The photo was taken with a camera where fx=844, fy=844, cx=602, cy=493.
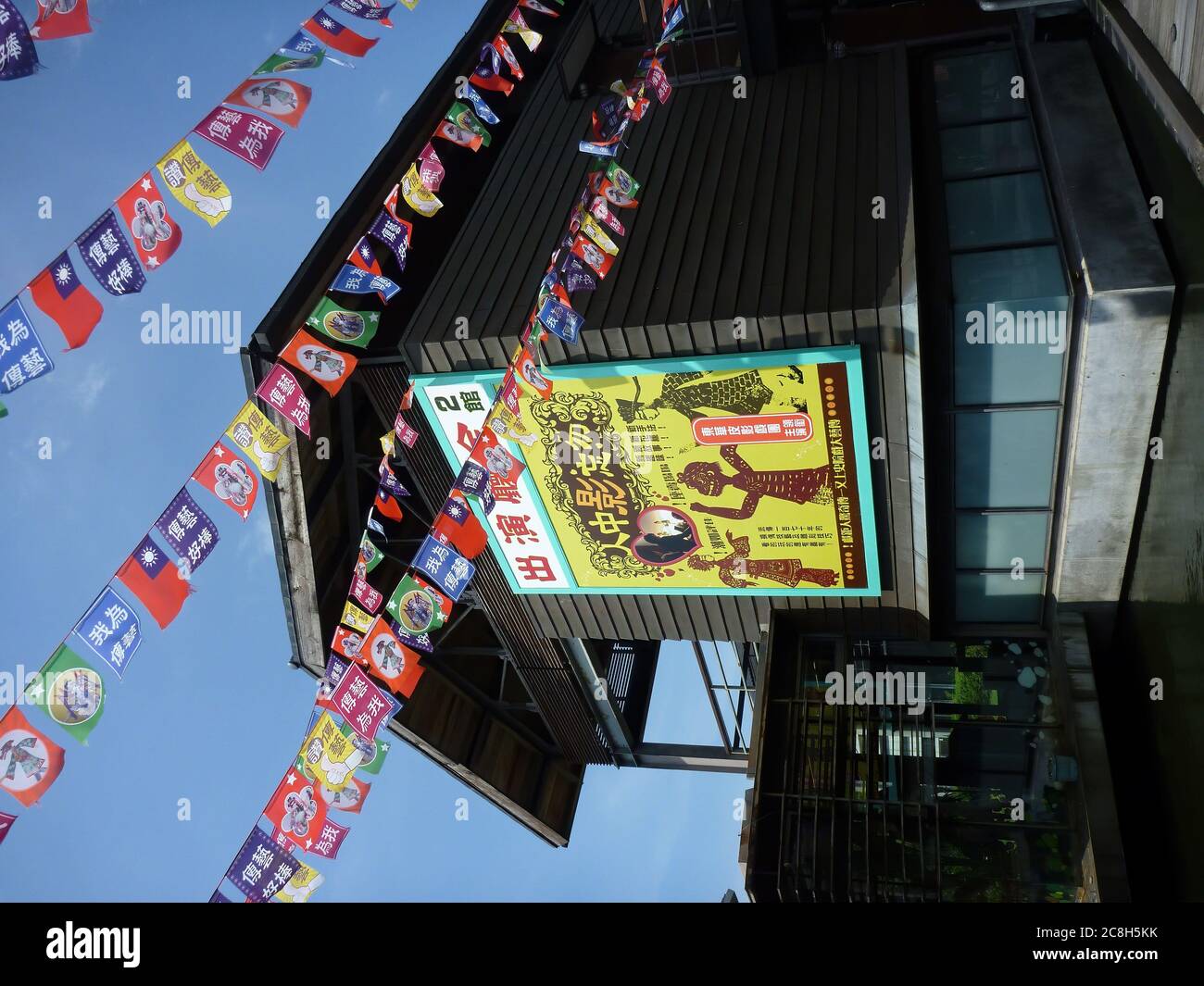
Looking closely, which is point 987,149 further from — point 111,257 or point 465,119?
point 111,257

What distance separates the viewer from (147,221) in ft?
27.3

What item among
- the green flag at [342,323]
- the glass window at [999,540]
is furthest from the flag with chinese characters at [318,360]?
the glass window at [999,540]

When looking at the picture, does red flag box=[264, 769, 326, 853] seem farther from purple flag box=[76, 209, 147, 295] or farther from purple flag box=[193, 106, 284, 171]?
purple flag box=[193, 106, 284, 171]

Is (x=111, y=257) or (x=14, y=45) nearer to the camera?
(x=14, y=45)

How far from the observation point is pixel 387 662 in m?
9.34

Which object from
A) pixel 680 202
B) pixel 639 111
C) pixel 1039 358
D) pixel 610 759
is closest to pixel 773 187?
pixel 680 202

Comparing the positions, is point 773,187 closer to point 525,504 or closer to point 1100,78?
point 1100,78

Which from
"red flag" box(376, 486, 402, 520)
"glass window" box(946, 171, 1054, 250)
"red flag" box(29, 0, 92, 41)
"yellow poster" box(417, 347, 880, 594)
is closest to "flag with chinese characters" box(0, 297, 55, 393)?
Answer: "red flag" box(29, 0, 92, 41)

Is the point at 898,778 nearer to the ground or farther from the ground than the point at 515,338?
nearer to the ground

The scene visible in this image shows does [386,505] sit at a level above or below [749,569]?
below

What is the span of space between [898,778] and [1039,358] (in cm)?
611

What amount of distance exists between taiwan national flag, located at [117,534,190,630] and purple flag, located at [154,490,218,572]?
0.50ft

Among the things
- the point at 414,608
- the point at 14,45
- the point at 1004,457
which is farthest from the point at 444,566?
the point at 1004,457

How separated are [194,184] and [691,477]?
23.4ft
